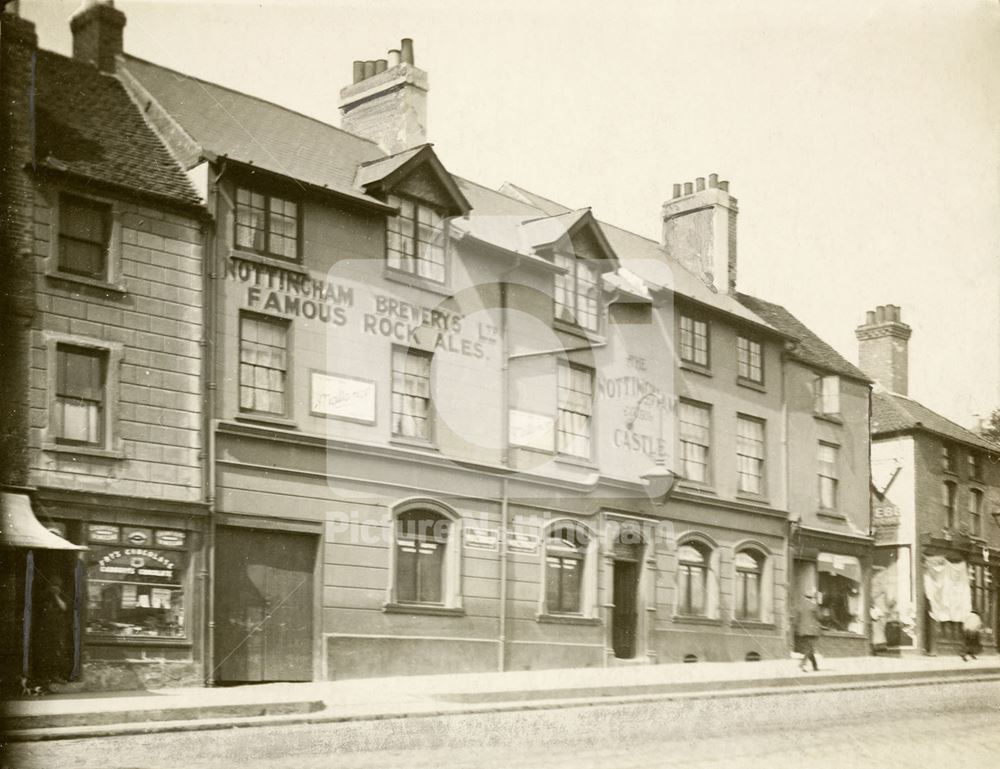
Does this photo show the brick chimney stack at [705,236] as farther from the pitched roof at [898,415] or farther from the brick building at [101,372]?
the brick building at [101,372]

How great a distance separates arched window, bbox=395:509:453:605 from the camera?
14797 mm

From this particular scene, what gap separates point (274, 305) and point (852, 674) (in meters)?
10.6

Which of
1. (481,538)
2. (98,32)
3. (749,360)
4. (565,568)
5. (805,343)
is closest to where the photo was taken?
(98,32)

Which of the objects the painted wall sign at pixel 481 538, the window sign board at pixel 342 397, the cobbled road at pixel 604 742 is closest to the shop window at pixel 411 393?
the window sign board at pixel 342 397

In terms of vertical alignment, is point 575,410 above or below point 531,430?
above

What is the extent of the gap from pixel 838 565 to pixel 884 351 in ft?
14.7

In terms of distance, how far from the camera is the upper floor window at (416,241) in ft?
49.6

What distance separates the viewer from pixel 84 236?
40.3 ft

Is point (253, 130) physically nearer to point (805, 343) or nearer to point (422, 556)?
point (422, 556)

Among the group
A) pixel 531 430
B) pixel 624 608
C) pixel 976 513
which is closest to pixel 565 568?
pixel 531 430

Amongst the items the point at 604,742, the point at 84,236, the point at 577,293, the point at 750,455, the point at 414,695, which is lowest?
the point at 604,742

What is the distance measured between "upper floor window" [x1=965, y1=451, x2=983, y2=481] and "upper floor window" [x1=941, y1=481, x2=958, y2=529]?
909 millimetres

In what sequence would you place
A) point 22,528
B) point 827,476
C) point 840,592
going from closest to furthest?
point 22,528
point 827,476
point 840,592

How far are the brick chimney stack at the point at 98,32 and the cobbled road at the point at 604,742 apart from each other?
5996mm
